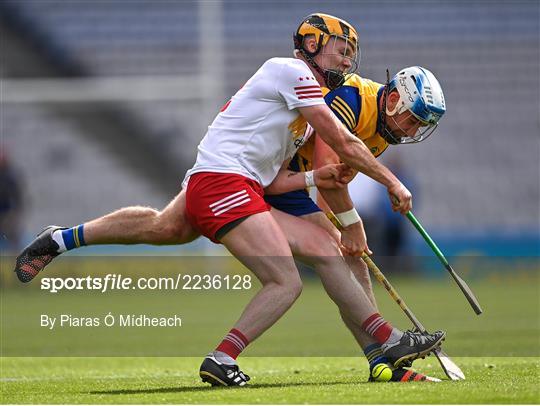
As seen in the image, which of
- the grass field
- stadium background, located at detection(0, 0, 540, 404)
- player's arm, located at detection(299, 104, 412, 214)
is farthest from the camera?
stadium background, located at detection(0, 0, 540, 404)

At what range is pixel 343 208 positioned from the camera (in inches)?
264

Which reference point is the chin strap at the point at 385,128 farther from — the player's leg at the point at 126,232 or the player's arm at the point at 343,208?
the player's leg at the point at 126,232

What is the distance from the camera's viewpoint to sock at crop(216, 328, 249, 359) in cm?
635

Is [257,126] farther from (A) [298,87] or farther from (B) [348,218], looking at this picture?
(B) [348,218]

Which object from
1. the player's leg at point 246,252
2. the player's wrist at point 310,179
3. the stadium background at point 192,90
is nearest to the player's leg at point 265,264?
the player's leg at point 246,252

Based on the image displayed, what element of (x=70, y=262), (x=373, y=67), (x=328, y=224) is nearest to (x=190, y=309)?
(x=70, y=262)

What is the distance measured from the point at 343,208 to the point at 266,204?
410 mm

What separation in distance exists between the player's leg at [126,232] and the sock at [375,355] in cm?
110

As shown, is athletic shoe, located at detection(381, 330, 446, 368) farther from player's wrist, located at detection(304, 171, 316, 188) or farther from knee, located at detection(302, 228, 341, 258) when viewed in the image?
player's wrist, located at detection(304, 171, 316, 188)

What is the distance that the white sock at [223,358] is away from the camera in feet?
20.8

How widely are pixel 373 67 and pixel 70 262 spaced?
329 inches

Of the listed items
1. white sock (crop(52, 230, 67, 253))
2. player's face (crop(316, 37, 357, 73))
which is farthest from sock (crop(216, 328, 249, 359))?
player's face (crop(316, 37, 357, 73))

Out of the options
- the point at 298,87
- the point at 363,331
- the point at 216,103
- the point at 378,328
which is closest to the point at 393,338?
the point at 378,328

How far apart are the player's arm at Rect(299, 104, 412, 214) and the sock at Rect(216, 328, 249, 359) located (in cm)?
100
